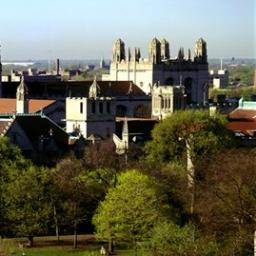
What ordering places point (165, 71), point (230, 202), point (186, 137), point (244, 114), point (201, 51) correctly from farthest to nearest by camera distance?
point (201, 51)
point (165, 71)
point (244, 114)
point (186, 137)
point (230, 202)

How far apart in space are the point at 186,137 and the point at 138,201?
1732 centimetres

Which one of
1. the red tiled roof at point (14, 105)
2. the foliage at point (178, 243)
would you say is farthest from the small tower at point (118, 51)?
the foliage at point (178, 243)

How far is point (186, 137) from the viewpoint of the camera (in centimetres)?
5781

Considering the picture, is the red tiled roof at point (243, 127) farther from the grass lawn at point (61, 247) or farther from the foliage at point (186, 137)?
the grass lawn at point (61, 247)

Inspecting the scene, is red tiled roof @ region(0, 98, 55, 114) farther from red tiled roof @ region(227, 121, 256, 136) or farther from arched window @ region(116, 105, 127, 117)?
red tiled roof @ region(227, 121, 256, 136)

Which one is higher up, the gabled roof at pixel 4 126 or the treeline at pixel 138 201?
the gabled roof at pixel 4 126

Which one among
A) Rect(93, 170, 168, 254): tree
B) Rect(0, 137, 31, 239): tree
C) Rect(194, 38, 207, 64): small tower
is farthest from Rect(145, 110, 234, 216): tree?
Rect(194, 38, 207, 64): small tower

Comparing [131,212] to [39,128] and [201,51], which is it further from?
[201,51]

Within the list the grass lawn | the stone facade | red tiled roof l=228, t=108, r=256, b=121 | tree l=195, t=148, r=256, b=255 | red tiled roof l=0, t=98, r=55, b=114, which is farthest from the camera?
the stone facade

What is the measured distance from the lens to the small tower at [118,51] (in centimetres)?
11364

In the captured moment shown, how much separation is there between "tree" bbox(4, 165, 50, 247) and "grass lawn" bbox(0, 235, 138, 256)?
2.14 ft

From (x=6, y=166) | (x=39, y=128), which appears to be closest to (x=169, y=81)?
(x=39, y=128)

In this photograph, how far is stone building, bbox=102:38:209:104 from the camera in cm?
10744

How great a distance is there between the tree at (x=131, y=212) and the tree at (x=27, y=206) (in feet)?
8.58
